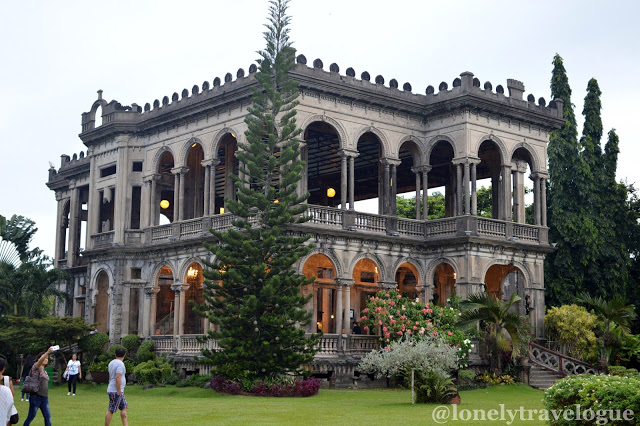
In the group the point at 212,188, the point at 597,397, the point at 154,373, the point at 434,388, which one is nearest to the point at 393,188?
the point at 212,188

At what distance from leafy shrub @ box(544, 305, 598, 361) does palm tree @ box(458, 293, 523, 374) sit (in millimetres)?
4007

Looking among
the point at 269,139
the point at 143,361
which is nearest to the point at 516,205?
the point at 269,139

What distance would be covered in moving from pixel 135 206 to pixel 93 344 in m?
7.41

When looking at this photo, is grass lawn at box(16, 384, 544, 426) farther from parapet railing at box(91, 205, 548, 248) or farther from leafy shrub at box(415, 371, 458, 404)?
parapet railing at box(91, 205, 548, 248)

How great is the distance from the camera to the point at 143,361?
33.1 meters

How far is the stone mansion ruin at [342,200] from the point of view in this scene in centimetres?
3219

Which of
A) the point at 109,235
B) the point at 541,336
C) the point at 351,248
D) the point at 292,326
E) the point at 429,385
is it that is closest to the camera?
the point at 429,385

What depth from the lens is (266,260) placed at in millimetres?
27969

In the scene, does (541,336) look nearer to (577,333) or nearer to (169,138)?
(577,333)

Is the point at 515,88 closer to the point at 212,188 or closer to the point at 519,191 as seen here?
the point at 519,191

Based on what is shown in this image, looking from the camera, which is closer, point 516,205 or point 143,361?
point 143,361

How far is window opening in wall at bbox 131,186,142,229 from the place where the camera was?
1523 inches

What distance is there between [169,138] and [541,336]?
1593cm

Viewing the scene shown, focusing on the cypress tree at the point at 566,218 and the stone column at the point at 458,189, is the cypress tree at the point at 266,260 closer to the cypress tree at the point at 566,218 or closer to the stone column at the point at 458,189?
the stone column at the point at 458,189
